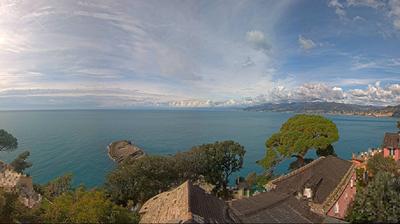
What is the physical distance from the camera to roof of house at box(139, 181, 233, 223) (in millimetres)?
10078

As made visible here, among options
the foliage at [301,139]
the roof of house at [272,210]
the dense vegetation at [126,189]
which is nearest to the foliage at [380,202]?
the roof of house at [272,210]

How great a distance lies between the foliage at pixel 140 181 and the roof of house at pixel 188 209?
10666mm

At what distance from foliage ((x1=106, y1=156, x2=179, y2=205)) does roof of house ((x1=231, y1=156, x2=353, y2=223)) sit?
9958 millimetres

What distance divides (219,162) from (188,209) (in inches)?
786

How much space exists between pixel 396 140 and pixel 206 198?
28.6 m

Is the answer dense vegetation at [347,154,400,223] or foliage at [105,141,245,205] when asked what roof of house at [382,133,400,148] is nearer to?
foliage at [105,141,245,205]

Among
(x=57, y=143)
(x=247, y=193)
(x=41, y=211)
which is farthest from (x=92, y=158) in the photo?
(x=41, y=211)

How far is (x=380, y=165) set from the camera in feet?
80.0

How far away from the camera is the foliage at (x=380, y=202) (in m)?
14.3

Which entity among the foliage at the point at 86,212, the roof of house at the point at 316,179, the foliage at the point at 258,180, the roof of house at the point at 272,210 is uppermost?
the foliage at the point at 86,212

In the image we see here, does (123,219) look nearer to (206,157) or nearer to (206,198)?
(206,198)

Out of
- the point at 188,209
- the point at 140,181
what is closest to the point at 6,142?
the point at 140,181

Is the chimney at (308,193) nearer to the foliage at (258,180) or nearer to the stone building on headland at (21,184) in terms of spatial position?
the foliage at (258,180)

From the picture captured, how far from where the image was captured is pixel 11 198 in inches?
485
